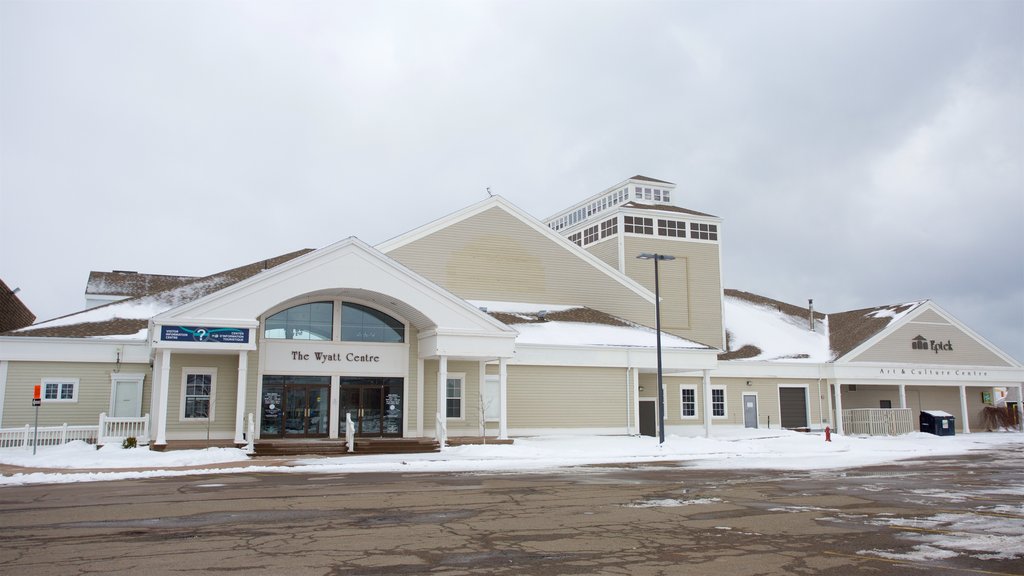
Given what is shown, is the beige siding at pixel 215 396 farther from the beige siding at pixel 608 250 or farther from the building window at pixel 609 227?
the building window at pixel 609 227

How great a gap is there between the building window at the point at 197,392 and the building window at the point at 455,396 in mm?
8784

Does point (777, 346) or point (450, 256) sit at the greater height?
point (450, 256)

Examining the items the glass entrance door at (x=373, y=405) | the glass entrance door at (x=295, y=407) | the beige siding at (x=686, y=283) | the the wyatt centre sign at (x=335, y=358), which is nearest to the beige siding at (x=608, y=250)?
the beige siding at (x=686, y=283)

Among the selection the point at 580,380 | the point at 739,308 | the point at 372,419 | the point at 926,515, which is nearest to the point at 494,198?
the point at 580,380

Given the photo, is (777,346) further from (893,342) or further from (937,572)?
(937,572)

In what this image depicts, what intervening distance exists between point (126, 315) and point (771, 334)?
3407 centimetres

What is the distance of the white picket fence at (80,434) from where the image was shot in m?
25.9

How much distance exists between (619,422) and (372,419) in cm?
1067

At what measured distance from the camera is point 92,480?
18766 mm

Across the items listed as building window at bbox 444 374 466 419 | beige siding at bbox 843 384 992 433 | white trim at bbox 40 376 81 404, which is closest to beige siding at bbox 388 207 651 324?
building window at bbox 444 374 466 419

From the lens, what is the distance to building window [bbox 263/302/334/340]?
29.2 metres

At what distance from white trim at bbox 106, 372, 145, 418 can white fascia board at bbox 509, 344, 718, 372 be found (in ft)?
46.0

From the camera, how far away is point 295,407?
29.4 meters

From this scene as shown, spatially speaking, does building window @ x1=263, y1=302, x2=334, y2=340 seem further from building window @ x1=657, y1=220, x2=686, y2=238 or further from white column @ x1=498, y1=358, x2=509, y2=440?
building window @ x1=657, y1=220, x2=686, y2=238
